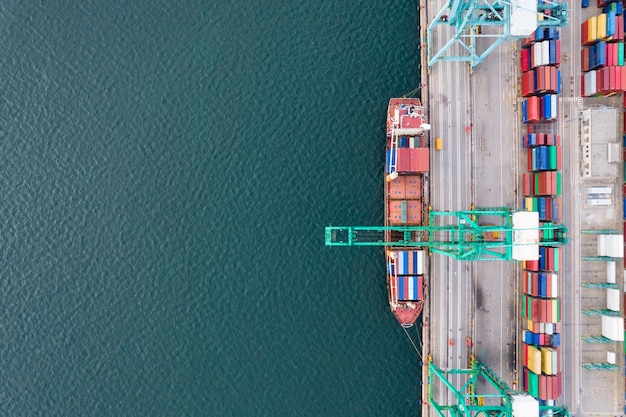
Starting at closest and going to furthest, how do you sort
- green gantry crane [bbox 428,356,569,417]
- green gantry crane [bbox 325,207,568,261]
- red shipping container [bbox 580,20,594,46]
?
green gantry crane [bbox 325,207,568,261], green gantry crane [bbox 428,356,569,417], red shipping container [bbox 580,20,594,46]

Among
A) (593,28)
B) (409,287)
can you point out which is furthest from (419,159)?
(593,28)

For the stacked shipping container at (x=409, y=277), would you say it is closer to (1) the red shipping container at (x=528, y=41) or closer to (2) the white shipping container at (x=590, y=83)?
(2) the white shipping container at (x=590, y=83)

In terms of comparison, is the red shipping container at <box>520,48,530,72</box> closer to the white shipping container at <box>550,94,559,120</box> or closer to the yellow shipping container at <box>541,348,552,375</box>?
the white shipping container at <box>550,94,559,120</box>

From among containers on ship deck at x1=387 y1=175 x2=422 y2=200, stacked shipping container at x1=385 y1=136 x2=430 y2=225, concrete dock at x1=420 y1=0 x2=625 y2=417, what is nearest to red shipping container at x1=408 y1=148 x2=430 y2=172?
stacked shipping container at x1=385 y1=136 x2=430 y2=225

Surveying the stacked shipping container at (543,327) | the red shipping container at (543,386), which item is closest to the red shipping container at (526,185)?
the stacked shipping container at (543,327)

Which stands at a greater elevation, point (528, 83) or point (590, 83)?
point (528, 83)

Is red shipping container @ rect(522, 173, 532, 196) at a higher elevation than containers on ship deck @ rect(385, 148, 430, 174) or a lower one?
lower

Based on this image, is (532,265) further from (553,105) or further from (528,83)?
(528,83)
